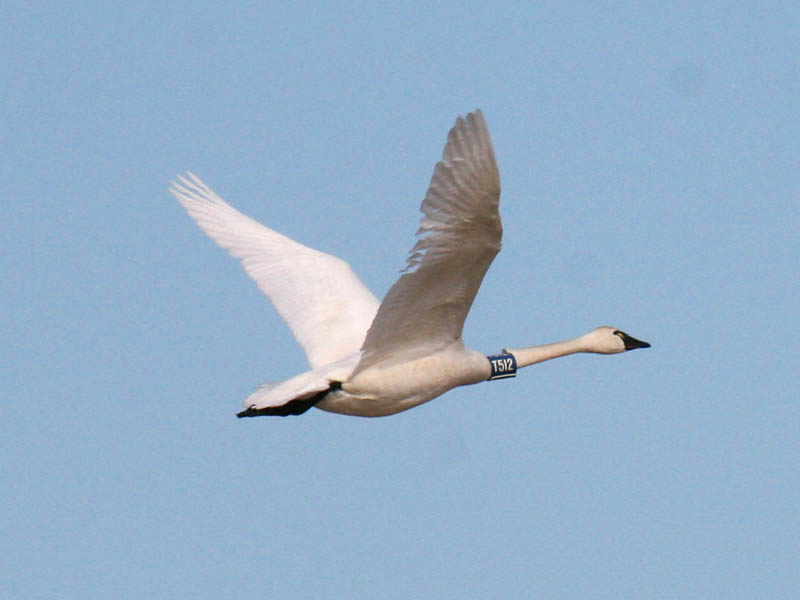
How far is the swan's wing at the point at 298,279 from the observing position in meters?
15.4

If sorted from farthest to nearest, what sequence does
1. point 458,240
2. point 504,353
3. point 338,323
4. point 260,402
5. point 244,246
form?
point 244,246, point 338,323, point 504,353, point 260,402, point 458,240

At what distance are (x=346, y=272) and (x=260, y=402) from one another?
372 cm

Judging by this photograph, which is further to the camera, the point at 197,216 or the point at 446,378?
the point at 197,216

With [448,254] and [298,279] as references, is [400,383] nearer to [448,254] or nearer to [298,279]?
[448,254]

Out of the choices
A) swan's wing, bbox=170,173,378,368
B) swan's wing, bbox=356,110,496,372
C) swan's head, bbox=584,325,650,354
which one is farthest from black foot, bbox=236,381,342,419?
swan's head, bbox=584,325,650,354

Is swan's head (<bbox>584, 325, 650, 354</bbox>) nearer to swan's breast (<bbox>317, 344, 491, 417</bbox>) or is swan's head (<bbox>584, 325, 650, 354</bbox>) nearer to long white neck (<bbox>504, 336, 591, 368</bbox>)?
long white neck (<bbox>504, 336, 591, 368</bbox>)

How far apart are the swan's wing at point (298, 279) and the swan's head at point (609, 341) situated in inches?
90.1

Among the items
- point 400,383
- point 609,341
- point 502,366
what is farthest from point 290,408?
point 609,341

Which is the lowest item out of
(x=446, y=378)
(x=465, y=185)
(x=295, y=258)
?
(x=446, y=378)

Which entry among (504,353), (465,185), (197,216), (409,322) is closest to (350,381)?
(409,322)

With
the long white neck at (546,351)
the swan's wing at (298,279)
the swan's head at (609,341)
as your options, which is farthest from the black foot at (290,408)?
the swan's head at (609,341)

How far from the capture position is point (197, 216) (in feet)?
55.9

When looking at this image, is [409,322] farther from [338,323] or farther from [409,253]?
[338,323]

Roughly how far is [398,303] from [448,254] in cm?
105
